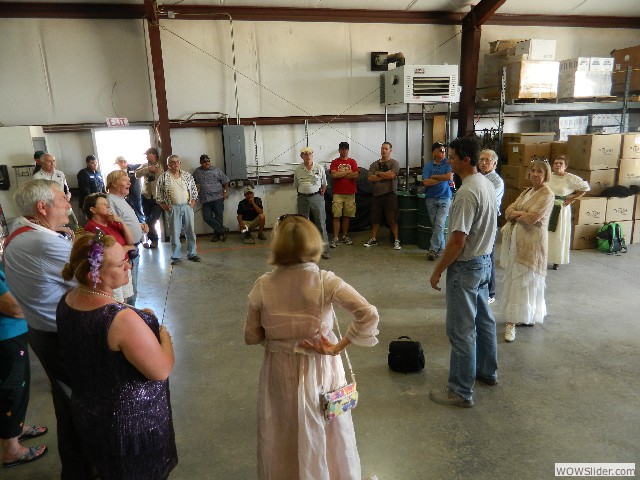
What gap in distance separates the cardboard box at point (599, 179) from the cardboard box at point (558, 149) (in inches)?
21.2

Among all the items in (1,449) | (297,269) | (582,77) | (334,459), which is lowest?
(1,449)

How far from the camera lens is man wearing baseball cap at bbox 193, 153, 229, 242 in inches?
310

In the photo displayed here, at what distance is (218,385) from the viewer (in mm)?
3506

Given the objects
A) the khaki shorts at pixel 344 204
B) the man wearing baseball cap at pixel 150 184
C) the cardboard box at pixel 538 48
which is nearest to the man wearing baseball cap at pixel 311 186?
the khaki shorts at pixel 344 204

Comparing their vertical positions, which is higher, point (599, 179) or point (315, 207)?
point (599, 179)

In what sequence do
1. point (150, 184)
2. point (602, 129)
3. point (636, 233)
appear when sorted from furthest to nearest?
point (602, 129)
point (150, 184)
point (636, 233)

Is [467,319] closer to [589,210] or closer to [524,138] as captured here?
[589,210]

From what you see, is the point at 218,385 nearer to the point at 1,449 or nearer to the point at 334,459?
the point at 1,449

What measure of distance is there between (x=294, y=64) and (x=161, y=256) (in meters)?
4.25

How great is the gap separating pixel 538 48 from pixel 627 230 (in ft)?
10.7

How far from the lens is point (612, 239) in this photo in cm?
660

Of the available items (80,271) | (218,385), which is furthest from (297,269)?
(218,385)

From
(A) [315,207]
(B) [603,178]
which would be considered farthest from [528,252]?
(B) [603,178]

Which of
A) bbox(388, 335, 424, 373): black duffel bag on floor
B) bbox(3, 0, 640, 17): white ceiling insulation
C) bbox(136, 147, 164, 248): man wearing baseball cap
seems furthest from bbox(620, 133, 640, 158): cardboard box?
bbox(136, 147, 164, 248): man wearing baseball cap
